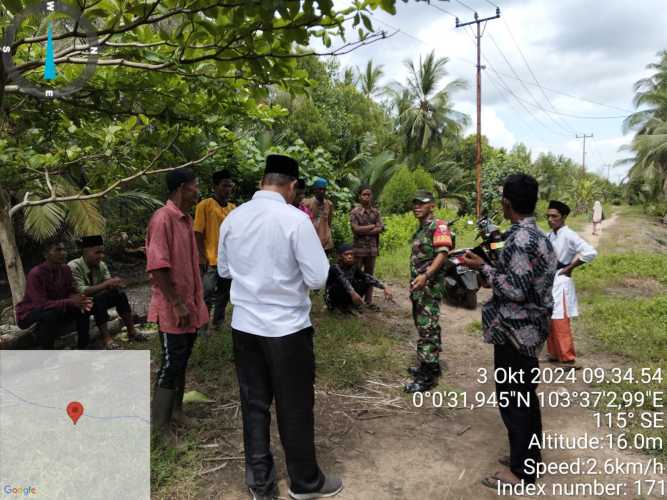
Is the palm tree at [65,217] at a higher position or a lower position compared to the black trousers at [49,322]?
higher

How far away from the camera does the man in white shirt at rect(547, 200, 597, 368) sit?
500 centimetres

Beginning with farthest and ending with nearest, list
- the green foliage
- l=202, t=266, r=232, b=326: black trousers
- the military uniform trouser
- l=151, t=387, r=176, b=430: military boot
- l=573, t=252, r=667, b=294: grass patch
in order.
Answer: the green foliage, l=573, t=252, r=667, b=294: grass patch, l=202, t=266, r=232, b=326: black trousers, the military uniform trouser, l=151, t=387, r=176, b=430: military boot

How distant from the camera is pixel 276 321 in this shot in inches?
104

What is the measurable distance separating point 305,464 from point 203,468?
0.78 m

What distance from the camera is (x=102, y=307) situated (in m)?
5.44

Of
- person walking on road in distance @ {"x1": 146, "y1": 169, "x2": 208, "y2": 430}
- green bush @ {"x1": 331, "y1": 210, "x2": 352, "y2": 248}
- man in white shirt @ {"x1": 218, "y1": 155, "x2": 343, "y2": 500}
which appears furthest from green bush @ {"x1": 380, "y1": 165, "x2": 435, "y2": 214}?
man in white shirt @ {"x1": 218, "y1": 155, "x2": 343, "y2": 500}

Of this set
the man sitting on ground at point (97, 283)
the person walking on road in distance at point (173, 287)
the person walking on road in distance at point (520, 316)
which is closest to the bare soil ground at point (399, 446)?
the person walking on road in distance at point (520, 316)

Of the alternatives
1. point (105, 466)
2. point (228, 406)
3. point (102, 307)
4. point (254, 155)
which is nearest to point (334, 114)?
point (254, 155)

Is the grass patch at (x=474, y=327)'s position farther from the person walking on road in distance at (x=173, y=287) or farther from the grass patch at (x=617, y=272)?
the person walking on road in distance at (x=173, y=287)

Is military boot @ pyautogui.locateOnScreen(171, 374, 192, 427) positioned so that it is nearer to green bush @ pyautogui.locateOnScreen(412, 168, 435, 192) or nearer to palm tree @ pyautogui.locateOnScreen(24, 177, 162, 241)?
palm tree @ pyautogui.locateOnScreen(24, 177, 162, 241)

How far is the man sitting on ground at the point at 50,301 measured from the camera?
472 cm

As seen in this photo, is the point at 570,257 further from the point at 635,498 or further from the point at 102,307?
the point at 102,307

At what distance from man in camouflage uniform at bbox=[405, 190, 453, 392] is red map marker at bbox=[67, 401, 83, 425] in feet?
8.73

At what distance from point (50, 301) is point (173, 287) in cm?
233
